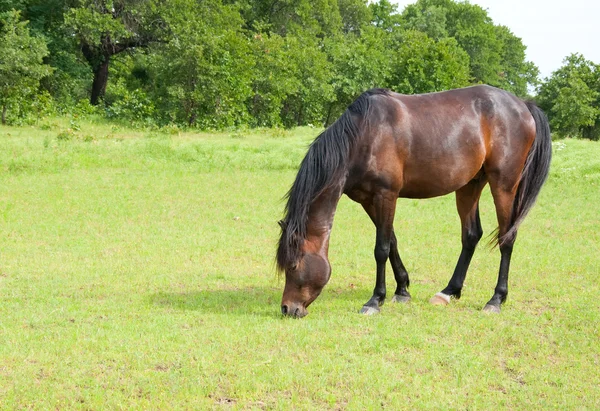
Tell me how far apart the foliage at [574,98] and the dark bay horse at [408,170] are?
4189cm

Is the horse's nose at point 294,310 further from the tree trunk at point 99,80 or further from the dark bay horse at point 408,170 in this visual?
the tree trunk at point 99,80

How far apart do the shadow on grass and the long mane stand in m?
0.70

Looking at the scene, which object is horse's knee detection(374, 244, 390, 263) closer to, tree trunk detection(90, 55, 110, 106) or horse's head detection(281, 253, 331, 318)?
horse's head detection(281, 253, 331, 318)

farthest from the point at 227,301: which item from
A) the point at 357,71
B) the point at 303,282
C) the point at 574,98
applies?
the point at 574,98

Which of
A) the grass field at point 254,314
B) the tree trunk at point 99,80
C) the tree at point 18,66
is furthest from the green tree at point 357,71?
the grass field at point 254,314

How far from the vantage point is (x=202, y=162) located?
63.1 feet

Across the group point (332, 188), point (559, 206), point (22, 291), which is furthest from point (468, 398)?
point (559, 206)

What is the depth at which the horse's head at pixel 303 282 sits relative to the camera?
6.27 meters

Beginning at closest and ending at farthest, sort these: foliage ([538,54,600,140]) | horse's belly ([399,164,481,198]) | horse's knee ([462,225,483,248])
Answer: horse's belly ([399,164,481,198]) → horse's knee ([462,225,483,248]) → foliage ([538,54,600,140])

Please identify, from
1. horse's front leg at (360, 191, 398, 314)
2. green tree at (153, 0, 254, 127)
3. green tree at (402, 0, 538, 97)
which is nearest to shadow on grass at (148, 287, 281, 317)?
horse's front leg at (360, 191, 398, 314)

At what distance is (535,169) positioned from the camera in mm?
7426

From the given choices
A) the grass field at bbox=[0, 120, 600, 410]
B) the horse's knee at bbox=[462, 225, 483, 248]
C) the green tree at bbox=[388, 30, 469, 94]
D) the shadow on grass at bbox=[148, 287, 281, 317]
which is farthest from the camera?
the green tree at bbox=[388, 30, 469, 94]

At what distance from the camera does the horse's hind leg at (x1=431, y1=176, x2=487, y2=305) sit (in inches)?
292

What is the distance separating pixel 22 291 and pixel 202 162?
12.2 meters
